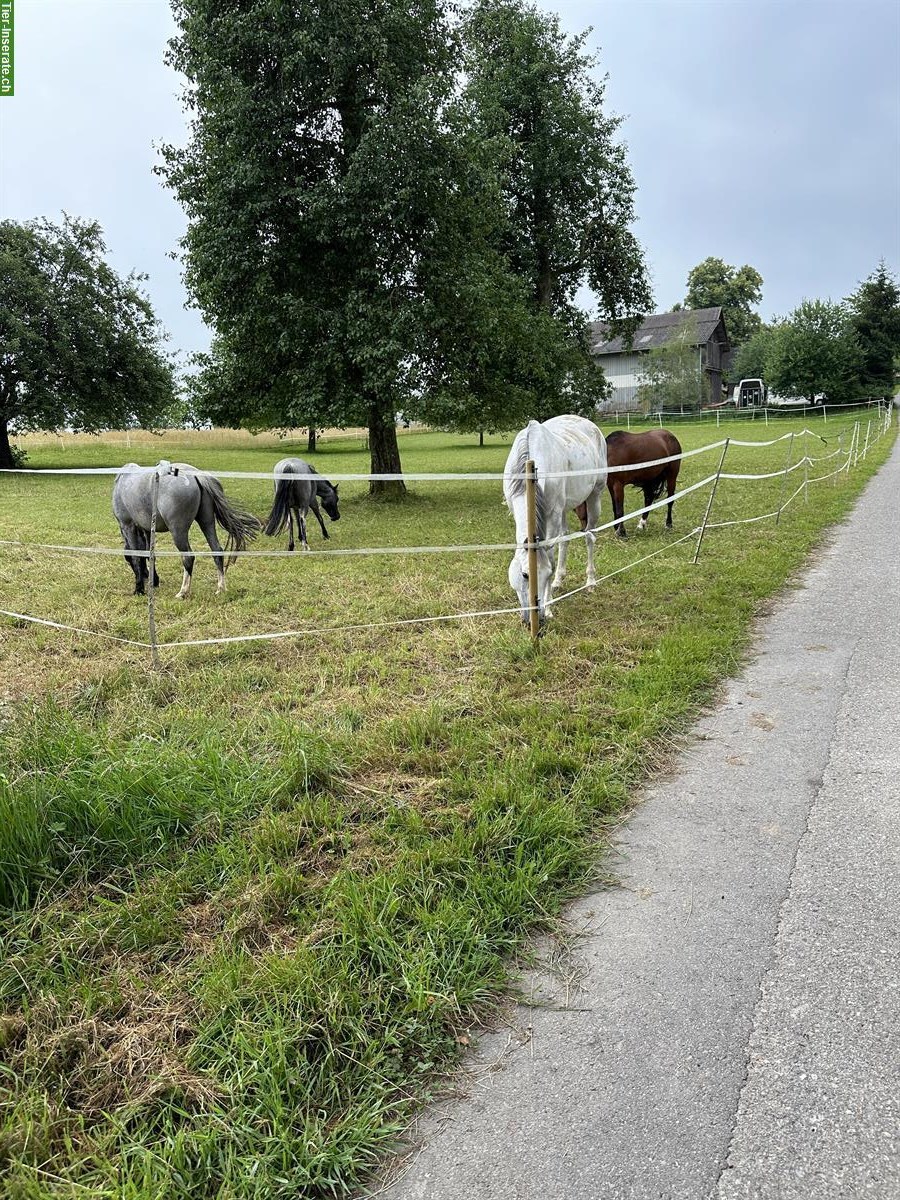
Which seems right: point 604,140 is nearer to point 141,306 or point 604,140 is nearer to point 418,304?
point 418,304

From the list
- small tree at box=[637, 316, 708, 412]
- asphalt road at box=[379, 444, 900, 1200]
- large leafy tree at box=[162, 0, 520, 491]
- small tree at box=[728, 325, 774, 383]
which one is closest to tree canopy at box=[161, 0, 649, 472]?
large leafy tree at box=[162, 0, 520, 491]

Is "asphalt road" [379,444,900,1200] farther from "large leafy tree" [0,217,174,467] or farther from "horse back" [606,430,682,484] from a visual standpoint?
"large leafy tree" [0,217,174,467]

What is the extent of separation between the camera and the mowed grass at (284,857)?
5.40ft

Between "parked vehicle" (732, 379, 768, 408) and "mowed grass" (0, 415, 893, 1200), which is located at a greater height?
"parked vehicle" (732, 379, 768, 408)

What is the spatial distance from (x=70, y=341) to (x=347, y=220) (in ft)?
60.3

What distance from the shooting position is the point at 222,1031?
1.84 meters

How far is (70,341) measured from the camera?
82.9 ft

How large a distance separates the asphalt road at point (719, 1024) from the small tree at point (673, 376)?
47.1 metres

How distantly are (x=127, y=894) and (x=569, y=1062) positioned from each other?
5.06ft

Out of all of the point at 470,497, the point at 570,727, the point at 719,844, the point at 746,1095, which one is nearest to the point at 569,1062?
the point at 746,1095

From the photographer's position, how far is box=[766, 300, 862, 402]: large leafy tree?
147 feet

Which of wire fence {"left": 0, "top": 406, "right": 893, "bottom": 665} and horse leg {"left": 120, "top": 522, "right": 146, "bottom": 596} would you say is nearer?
wire fence {"left": 0, "top": 406, "right": 893, "bottom": 665}

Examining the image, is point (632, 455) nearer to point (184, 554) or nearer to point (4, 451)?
point (184, 554)

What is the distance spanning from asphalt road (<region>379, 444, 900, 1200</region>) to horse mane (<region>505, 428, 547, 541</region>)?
2.38m
